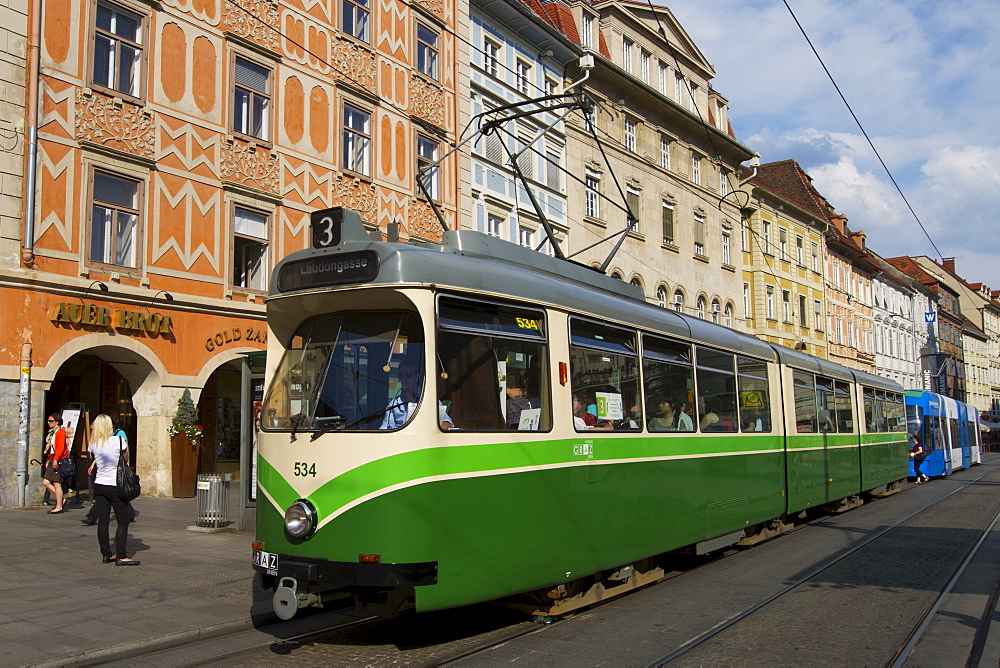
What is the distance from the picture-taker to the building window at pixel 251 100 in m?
19.2

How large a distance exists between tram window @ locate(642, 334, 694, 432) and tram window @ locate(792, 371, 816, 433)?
15.9ft

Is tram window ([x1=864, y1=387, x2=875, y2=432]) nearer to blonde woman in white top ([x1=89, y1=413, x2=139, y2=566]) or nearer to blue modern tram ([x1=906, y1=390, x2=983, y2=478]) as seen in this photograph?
blue modern tram ([x1=906, y1=390, x2=983, y2=478])

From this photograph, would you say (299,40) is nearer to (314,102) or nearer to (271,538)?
(314,102)

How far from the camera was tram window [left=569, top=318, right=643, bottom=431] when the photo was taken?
7652 mm

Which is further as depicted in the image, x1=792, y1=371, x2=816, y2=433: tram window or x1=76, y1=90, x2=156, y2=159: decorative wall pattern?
x1=76, y1=90, x2=156, y2=159: decorative wall pattern

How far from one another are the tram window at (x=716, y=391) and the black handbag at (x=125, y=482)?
6.51 meters

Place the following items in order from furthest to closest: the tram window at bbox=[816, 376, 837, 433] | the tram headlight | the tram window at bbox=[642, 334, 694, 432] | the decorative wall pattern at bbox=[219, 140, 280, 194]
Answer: the decorative wall pattern at bbox=[219, 140, 280, 194], the tram window at bbox=[816, 376, 837, 433], the tram window at bbox=[642, 334, 694, 432], the tram headlight

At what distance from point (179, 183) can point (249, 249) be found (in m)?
2.35

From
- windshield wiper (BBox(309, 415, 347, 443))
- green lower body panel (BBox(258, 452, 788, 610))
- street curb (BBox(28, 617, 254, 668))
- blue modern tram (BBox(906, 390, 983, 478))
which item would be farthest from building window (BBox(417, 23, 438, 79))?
windshield wiper (BBox(309, 415, 347, 443))

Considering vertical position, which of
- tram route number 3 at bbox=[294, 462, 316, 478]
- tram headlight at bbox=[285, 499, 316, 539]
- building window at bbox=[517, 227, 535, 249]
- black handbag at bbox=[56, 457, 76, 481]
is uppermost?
building window at bbox=[517, 227, 535, 249]

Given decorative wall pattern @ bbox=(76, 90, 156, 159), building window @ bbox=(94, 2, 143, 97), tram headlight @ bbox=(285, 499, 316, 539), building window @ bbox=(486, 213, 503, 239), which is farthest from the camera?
building window @ bbox=(486, 213, 503, 239)

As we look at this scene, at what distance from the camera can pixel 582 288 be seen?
816 centimetres

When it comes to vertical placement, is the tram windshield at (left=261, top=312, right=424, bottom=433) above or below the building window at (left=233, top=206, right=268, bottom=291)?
below

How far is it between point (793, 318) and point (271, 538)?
144ft
